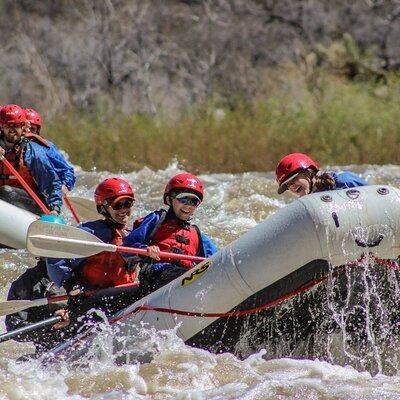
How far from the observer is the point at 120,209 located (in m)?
6.82

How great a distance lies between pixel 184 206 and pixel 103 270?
658mm

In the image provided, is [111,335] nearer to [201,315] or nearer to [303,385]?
[201,315]

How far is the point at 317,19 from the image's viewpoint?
2098 centimetres

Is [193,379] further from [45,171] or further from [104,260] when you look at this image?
[45,171]

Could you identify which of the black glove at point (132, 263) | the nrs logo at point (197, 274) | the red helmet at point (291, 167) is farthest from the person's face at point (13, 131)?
the nrs logo at point (197, 274)

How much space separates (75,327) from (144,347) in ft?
2.52

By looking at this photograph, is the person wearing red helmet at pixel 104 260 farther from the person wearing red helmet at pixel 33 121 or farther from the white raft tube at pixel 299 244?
the person wearing red helmet at pixel 33 121

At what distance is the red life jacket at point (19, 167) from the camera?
8688 millimetres

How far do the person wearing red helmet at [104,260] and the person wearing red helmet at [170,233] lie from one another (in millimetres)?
152

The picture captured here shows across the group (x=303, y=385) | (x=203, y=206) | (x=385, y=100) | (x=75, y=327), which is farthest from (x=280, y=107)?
(x=303, y=385)

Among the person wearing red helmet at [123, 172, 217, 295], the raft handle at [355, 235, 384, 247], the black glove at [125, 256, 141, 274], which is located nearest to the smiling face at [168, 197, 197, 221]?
the person wearing red helmet at [123, 172, 217, 295]

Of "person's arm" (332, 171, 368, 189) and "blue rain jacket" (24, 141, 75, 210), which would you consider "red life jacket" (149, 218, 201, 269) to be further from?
"blue rain jacket" (24, 141, 75, 210)

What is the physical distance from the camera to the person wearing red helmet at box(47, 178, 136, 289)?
22.3 ft

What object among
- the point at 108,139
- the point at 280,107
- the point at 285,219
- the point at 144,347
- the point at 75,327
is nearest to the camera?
the point at 285,219
